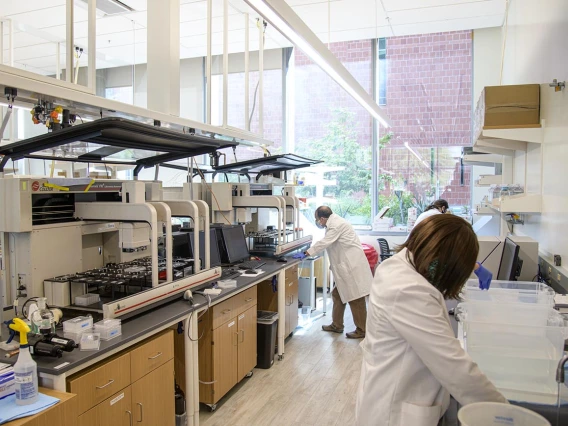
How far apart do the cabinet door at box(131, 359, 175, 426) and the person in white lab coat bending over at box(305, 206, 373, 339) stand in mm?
2111

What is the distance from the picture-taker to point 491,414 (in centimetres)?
125

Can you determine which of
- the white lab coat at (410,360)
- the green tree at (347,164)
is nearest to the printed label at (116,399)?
the white lab coat at (410,360)

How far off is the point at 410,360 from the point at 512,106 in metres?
2.28

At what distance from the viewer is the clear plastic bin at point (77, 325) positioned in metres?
1.93

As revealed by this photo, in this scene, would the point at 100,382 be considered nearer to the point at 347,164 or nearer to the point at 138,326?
the point at 138,326

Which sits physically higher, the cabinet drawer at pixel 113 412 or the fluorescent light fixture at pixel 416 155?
the fluorescent light fixture at pixel 416 155

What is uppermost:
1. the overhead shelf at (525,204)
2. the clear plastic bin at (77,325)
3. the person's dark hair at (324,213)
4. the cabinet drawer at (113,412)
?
the overhead shelf at (525,204)

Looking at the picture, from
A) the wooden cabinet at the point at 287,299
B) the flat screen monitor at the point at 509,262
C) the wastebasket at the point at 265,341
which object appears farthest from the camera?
the wooden cabinet at the point at 287,299

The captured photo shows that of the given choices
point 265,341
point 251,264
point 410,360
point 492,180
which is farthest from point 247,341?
point 492,180

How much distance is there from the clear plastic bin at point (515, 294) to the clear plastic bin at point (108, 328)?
156 centimetres

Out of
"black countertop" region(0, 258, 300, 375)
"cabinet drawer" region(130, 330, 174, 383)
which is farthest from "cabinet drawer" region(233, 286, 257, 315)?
"cabinet drawer" region(130, 330, 174, 383)

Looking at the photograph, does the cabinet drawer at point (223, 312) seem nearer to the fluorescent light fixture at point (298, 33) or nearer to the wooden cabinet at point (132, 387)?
the wooden cabinet at point (132, 387)

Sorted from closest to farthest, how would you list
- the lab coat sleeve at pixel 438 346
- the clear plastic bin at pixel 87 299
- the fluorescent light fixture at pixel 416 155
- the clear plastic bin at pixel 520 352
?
the lab coat sleeve at pixel 438 346 < the clear plastic bin at pixel 520 352 < the clear plastic bin at pixel 87 299 < the fluorescent light fixture at pixel 416 155

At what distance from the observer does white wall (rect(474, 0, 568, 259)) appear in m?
2.54
